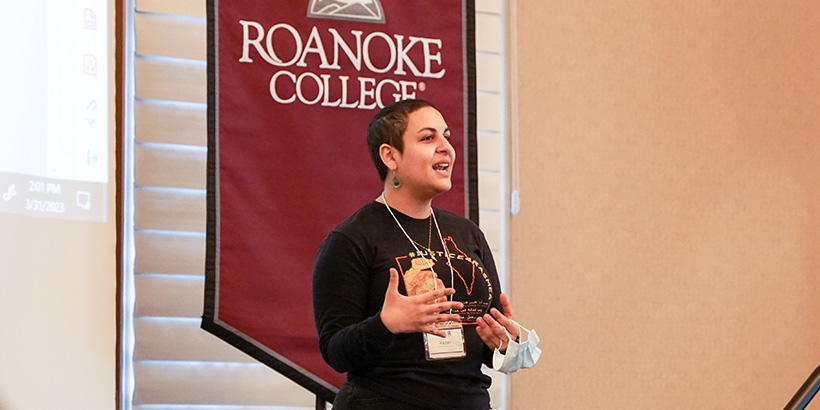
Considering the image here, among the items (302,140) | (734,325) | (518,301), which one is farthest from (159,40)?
(734,325)

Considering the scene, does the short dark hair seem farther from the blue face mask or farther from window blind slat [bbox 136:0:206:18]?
window blind slat [bbox 136:0:206:18]

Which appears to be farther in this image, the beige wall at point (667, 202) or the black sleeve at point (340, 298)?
the beige wall at point (667, 202)

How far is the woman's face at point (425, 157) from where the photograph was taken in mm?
2018

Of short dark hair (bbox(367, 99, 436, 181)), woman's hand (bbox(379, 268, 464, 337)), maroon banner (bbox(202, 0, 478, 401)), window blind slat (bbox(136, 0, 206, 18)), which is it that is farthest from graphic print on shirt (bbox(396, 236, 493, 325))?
window blind slat (bbox(136, 0, 206, 18))

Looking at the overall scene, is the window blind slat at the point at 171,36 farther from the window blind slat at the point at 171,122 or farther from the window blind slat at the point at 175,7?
the window blind slat at the point at 171,122

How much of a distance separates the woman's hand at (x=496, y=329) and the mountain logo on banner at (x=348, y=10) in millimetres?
1661

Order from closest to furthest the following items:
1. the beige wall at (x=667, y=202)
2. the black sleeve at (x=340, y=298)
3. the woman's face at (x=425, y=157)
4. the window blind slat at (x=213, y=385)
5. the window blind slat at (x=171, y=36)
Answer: the black sleeve at (x=340, y=298)
the woman's face at (x=425, y=157)
the window blind slat at (x=213, y=385)
the window blind slat at (x=171, y=36)
the beige wall at (x=667, y=202)

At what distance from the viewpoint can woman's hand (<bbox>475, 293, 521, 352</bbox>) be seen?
74.6 inches

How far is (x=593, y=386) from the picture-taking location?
3543mm

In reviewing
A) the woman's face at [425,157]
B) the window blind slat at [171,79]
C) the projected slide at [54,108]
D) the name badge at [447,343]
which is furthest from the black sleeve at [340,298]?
the window blind slat at [171,79]

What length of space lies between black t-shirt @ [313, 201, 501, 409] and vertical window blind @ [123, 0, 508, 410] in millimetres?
1248

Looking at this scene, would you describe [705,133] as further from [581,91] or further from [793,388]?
[793,388]

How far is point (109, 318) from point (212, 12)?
1101 mm

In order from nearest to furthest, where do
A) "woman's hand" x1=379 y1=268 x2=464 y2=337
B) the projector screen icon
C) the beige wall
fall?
"woman's hand" x1=379 y1=268 x2=464 y2=337
the projector screen icon
the beige wall
